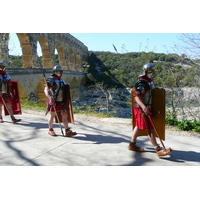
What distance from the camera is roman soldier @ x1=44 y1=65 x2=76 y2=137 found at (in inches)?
150

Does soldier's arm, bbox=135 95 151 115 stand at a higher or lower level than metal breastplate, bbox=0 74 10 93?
lower

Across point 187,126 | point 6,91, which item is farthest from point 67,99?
point 187,126

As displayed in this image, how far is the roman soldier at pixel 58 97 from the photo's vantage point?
3.81 m

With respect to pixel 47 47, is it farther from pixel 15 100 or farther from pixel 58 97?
pixel 58 97

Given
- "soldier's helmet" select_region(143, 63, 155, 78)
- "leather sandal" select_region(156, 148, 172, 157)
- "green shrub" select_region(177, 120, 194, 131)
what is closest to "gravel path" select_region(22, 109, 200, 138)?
"green shrub" select_region(177, 120, 194, 131)

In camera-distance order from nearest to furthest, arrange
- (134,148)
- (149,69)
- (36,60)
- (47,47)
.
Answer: (149,69), (134,148), (36,60), (47,47)

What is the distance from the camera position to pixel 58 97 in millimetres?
3918

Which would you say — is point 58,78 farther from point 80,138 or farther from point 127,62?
point 127,62

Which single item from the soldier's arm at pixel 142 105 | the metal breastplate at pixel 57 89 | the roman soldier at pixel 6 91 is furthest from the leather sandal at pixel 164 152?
the roman soldier at pixel 6 91

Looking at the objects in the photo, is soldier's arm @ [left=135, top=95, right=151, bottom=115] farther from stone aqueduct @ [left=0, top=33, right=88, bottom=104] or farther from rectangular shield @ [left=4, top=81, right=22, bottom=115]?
stone aqueduct @ [left=0, top=33, right=88, bottom=104]

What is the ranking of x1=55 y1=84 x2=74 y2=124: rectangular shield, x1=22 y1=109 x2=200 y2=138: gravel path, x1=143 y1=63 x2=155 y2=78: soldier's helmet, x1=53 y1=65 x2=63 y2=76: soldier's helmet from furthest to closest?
1. x1=22 y1=109 x2=200 y2=138: gravel path
2. x1=55 y1=84 x2=74 y2=124: rectangular shield
3. x1=53 y1=65 x2=63 y2=76: soldier's helmet
4. x1=143 y1=63 x2=155 y2=78: soldier's helmet

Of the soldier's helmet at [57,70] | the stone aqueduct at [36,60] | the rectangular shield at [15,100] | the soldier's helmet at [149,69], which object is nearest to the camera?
the soldier's helmet at [149,69]

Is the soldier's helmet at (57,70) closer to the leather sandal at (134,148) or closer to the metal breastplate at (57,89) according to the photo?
the metal breastplate at (57,89)

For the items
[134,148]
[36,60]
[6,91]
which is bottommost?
[134,148]
